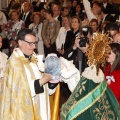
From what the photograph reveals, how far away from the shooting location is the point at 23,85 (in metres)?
4.59

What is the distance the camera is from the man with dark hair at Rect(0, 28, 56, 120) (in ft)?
15.1

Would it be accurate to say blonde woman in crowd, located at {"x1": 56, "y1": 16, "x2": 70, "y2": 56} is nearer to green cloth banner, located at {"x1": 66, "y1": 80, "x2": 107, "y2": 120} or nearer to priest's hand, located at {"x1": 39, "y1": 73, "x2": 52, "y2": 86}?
priest's hand, located at {"x1": 39, "y1": 73, "x2": 52, "y2": 86}

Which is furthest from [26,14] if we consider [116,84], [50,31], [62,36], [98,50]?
[98,50]

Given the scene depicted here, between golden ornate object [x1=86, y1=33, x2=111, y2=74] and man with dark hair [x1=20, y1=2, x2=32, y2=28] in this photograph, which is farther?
man with dark hair [x1=20, y1=2, x2=32, y2=28]

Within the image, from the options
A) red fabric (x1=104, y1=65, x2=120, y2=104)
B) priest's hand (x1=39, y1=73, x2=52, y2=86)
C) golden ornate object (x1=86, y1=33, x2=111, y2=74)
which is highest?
golden ornate object (x1=86, y1=33, x2=111, y2=74)

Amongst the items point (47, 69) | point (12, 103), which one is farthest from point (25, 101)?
point (47, 69)

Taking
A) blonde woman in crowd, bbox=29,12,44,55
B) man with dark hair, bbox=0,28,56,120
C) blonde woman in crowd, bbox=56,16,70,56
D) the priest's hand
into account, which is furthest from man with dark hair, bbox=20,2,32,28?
the priest's hand

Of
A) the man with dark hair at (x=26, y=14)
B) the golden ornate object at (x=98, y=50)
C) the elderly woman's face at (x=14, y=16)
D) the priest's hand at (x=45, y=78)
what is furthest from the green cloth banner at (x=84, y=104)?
the man with dark hair at (x=26, y=14)

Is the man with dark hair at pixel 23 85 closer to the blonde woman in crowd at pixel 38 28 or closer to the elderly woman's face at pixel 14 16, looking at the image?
the blonde woman in crowd at pixel 38 28

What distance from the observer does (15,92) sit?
462 centimetres

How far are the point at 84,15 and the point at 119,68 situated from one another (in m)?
4.97

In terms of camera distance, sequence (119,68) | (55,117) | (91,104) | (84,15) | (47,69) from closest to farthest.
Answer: (91,104) → (47,69) → (119,68) → (55,117) → (84,15)

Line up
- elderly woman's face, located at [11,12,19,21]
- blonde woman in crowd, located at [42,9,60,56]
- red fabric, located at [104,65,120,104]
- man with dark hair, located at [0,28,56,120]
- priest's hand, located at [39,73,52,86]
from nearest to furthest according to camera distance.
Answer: priest's hand, located at [39,73,52,86] → man with dark hair, located at [0,28,56,120] → red fabric, located at [104,65,120,104] → blonde woman in crowd, located at [42,9,60,56] → elderly woman's face, located at [11,12,19,21]

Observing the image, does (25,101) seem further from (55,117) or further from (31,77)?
(55,117)
